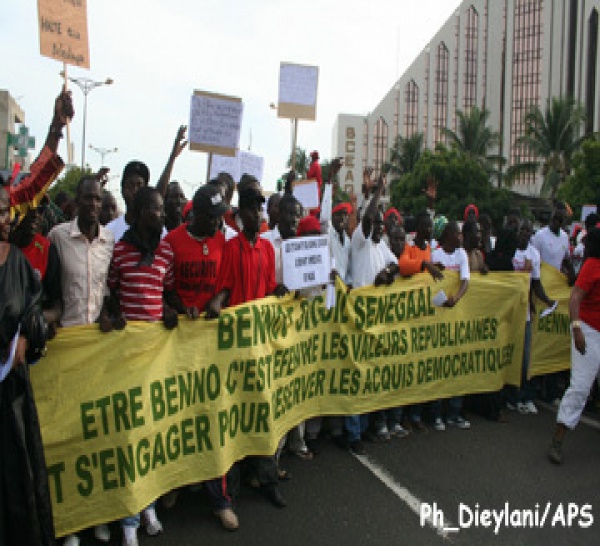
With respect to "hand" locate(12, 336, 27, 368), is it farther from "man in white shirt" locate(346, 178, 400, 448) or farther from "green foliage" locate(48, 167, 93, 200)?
"green foliage" locate(48, 167, 93, 200)

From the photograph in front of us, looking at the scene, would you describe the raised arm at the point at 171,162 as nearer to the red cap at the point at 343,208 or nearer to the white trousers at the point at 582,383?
the red cap at the point at 343,208

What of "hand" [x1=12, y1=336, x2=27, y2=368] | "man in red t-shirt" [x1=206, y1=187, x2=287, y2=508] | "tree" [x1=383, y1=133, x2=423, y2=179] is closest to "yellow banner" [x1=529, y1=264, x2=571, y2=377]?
"man in red t-shirt" [x1=206, y1=187, x2=287, y2=508]

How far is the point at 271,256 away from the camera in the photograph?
4512 millimetres

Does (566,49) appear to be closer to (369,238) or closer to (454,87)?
(454,87)

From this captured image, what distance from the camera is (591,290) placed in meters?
5.34

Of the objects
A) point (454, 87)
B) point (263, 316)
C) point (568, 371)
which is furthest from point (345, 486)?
point (454, 87)

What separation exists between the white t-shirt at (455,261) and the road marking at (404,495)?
2.10 m

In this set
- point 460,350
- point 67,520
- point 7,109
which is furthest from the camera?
point 7,109

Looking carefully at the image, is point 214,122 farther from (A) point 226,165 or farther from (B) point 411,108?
(B) point 411,108

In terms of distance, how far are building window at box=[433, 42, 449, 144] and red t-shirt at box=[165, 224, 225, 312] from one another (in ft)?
232

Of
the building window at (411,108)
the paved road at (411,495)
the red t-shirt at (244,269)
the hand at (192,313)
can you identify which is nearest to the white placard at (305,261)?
the red t-shirt at (244,269)

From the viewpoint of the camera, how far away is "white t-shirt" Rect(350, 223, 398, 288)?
5.76 m

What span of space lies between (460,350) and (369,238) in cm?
151

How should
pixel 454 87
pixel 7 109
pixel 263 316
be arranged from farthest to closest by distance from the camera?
pixel 454 87, pixel 7 109, pixel 263 316
